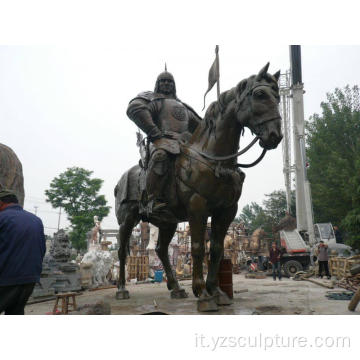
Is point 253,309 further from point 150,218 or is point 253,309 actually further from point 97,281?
point 97,281

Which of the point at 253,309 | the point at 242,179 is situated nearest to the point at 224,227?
the point at 242,179

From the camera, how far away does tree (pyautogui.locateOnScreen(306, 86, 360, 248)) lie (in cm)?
1983

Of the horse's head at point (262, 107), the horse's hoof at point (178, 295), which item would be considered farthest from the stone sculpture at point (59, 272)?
the horse's head at point (262, 107)

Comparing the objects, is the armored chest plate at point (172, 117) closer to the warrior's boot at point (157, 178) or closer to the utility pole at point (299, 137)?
the warrior's boot at point (157, 178)

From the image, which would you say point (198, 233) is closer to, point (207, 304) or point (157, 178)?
point (207, 304)

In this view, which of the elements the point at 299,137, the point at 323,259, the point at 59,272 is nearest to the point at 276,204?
the point at 299,137

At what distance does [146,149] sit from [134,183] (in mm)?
1022

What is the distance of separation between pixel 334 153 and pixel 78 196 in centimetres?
2476

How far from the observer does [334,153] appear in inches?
821

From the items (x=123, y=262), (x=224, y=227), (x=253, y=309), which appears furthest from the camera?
(x=123, y=262)

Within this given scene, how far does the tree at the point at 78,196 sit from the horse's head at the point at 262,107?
2994cm

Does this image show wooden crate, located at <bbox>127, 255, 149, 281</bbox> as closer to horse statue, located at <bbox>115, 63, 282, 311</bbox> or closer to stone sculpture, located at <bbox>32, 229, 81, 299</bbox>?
stone sculpture, located at <bbox>32, 229, 81, 299</bbox>

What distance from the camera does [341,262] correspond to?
9.83 m

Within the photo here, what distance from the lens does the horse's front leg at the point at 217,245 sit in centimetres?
442
